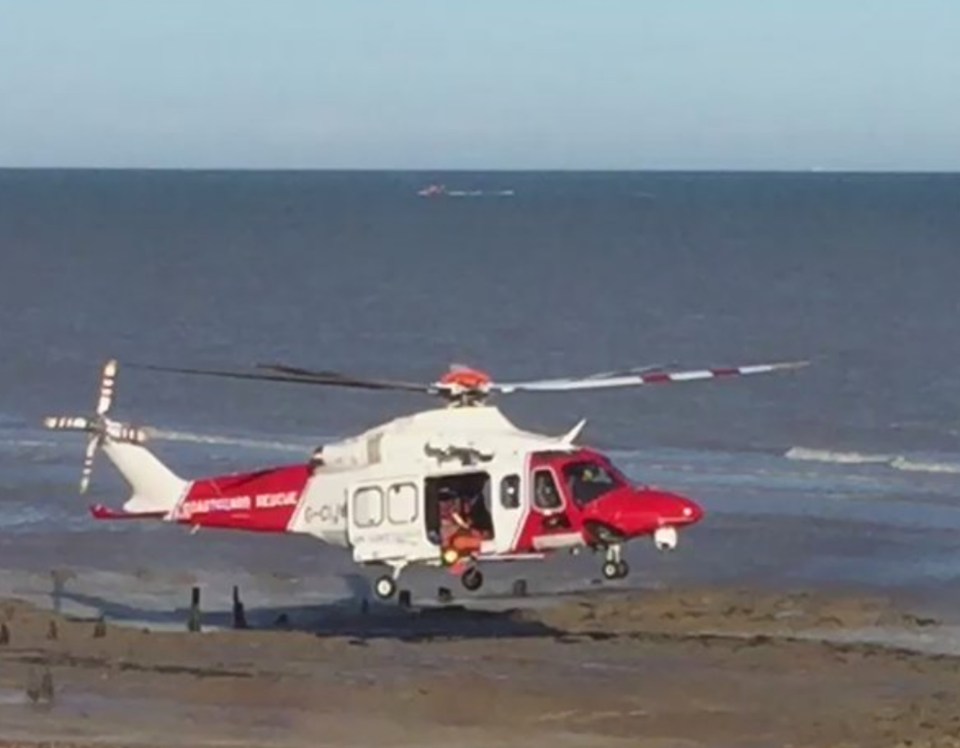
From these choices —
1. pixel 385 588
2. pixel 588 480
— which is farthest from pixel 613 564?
pixel 385 588

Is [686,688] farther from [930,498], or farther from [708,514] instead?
[930,498]

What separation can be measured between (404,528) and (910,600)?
7116mm

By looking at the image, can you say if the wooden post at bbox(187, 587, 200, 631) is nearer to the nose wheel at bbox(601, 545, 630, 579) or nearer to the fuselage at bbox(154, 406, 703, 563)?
the fuselage at bbox(154, 406, 703, 563)

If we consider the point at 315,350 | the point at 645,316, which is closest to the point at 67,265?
the point at 645,316

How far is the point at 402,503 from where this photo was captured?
24656mm

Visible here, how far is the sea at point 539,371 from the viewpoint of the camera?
1304 inches

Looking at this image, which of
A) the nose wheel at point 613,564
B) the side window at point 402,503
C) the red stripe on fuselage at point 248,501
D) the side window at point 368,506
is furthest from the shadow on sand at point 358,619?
the nose wheel at point 613,564

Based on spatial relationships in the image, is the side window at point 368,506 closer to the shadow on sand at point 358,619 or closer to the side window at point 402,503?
the side window at point 402,503

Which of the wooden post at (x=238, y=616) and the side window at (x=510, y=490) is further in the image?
the wooden post at (x=238, y=616)

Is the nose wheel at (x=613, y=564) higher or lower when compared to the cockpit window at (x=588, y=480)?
lower

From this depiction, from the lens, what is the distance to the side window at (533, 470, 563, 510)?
24031 millimetres


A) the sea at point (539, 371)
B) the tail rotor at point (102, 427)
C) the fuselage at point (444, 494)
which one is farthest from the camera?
the sea at point (539, 371)

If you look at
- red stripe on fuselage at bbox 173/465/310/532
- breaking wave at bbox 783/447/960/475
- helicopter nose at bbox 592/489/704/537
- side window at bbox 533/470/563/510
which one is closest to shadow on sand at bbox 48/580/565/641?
red stripe on fuselage at bbox 173/465/310/532

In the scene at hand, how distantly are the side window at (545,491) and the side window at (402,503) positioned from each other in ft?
3.79
